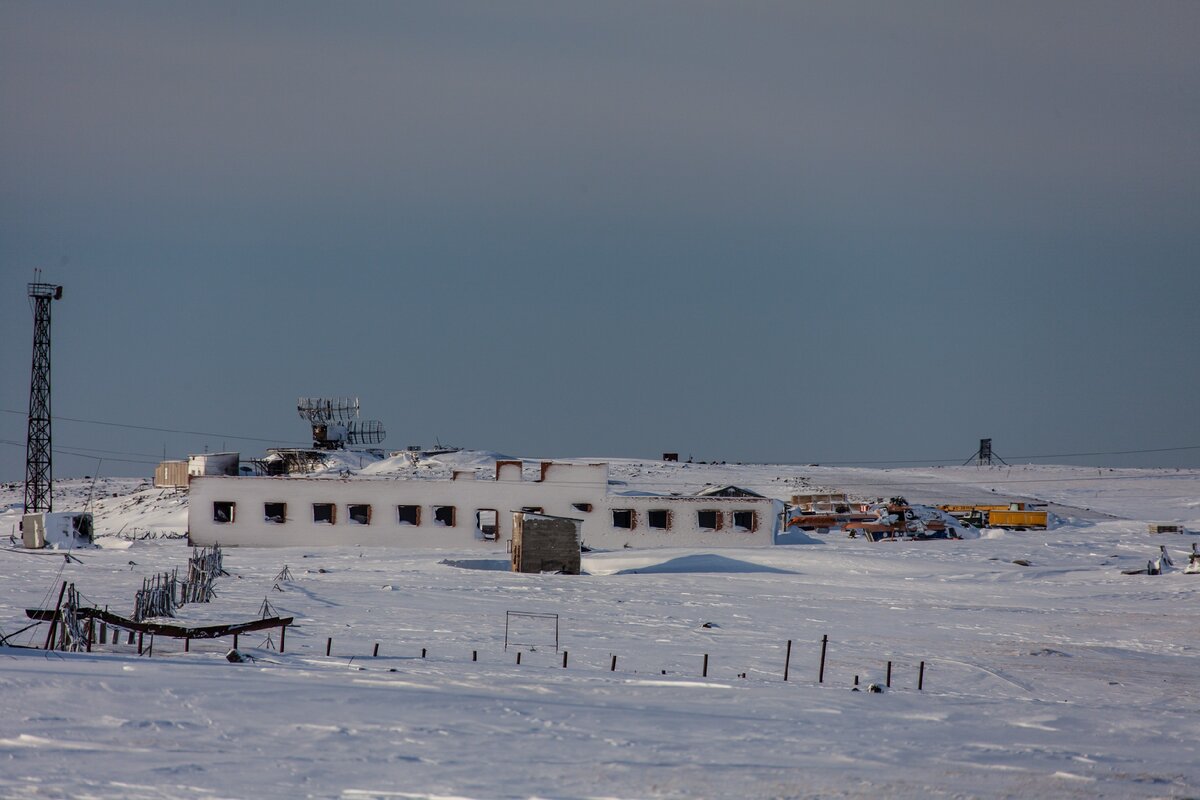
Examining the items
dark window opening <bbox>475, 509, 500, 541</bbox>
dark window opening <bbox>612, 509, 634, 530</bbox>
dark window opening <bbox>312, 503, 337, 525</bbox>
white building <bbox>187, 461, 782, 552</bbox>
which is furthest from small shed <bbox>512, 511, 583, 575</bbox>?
dark window opening <bbox>312, 503, 337, 525</bbox>

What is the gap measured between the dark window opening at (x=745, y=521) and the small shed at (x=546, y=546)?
46.1 feet

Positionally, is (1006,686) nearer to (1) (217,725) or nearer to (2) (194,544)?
(1) (217,725)

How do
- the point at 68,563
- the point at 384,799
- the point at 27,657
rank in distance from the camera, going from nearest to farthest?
the point at 384,799
the point at 27,657
the point at 68,563

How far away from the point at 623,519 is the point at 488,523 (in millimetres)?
6034

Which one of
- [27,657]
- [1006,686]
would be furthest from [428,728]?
[1006,686]

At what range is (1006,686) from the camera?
26.2 m

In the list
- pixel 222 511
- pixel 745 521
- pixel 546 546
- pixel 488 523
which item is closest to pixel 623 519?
pixel 745 521

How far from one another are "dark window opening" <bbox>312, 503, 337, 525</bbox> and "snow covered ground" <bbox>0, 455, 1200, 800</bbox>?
362 inches

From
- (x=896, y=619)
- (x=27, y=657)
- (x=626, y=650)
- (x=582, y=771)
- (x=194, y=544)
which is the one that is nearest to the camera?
(x=582, y=771)

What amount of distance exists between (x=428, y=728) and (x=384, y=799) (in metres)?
3.38

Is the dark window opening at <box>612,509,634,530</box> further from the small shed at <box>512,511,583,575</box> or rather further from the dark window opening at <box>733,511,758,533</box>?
the small shed at <box>512,511,583,575</box>

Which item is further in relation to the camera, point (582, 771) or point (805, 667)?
point (805, 667)

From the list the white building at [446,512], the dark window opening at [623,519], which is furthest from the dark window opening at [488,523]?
the dark window opening at [623,519]

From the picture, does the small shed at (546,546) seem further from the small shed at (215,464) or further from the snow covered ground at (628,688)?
the small shed at (215,464)
